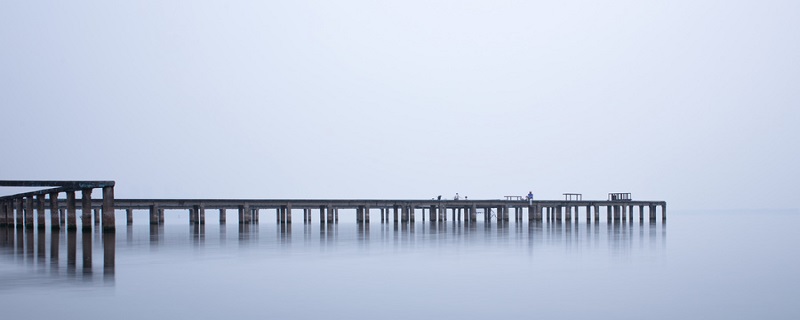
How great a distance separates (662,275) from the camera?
2169cm

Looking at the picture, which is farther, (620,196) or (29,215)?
(620,196)

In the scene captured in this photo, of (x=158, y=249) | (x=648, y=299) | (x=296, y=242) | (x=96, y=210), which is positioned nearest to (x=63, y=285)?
(x=648, y=299)

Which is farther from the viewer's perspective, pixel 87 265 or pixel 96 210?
pixel 96 210

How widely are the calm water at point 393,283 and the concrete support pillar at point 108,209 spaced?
4792 mm

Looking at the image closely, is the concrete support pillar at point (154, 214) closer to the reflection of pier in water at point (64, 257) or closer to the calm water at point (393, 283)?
the reflection of pier in water at point (64, 257)

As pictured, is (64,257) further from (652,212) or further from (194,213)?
(652,212)

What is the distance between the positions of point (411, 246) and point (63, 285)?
18.0m

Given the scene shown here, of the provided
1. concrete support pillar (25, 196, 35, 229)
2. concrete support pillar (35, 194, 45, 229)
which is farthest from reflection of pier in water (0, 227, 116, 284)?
concrete support pillar (35, 194, 45, 229)

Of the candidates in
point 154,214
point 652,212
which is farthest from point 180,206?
point 652,212

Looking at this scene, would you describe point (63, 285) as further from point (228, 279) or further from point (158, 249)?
point (158, 249)

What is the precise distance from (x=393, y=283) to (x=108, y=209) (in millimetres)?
22028

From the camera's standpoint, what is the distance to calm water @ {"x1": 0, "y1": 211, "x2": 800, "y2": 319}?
15.1m

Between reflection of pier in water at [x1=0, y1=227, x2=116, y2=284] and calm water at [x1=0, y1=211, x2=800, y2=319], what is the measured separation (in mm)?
53

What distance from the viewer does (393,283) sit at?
64.4 feet
